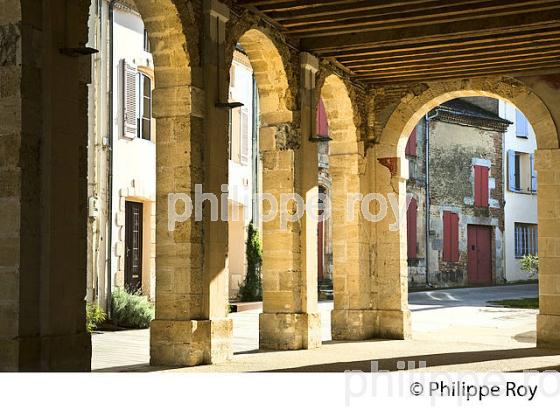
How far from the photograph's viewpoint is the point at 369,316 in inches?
459

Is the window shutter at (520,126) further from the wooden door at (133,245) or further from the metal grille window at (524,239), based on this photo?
the wooden door at (133,245)

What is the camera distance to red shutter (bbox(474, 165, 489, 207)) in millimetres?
24375

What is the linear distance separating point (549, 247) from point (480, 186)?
14.3 m

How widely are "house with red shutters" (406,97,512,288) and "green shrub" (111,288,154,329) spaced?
11.3 meters

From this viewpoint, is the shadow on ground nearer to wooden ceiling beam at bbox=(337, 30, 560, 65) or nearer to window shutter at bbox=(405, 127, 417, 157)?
wooden ceiling beam at bbox=(337, 30, 560, 65)

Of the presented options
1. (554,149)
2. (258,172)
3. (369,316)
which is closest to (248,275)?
(258,172)

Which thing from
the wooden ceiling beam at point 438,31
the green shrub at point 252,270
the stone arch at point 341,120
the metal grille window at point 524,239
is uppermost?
the wooden ceiling beam at point 438,31

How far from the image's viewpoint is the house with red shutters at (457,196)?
2242 cm

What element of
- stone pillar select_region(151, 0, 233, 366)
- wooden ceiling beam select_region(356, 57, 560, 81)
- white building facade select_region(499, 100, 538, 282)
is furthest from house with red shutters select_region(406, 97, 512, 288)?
stone pillar select_region(151, 0, 233, 366)

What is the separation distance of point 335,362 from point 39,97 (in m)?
4.05

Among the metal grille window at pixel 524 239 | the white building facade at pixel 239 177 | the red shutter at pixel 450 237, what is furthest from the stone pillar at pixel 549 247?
the metal grille window at pixel 524 239

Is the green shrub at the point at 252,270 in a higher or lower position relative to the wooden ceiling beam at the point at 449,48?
lower

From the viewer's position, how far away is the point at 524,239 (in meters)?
26.2

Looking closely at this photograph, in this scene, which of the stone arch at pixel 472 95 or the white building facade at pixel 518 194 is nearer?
the stone arch at pixel 472 95
